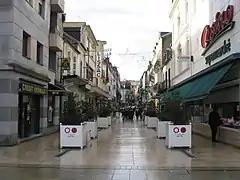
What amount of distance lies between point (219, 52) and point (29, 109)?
35.3 feet

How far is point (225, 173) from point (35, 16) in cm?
1520

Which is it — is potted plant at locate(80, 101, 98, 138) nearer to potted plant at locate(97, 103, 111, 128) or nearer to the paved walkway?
the paved walkway

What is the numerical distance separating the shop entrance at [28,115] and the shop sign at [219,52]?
1042 centimetres

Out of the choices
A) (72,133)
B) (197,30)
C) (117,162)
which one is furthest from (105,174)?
(197,30)

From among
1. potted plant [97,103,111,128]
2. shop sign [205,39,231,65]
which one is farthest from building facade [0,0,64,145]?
shop sign [205,39,231,65]

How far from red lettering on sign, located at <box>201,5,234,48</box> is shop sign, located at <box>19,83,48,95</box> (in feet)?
32.8

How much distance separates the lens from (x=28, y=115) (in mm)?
22734

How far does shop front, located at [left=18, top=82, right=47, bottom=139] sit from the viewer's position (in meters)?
20.8

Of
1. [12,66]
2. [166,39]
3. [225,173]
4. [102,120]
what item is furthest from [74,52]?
[225,173]

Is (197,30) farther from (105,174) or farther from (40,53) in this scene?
(105,174)

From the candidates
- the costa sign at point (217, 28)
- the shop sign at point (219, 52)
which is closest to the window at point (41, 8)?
the costa sign at point (217, 28)

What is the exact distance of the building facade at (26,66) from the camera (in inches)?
732

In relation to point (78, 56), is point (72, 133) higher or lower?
lower

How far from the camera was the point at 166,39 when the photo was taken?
5981cm
